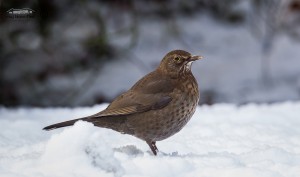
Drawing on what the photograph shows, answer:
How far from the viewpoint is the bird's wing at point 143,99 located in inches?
190

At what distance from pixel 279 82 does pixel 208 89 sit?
75 centimetres

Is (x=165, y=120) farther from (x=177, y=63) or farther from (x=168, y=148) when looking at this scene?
(x=177, y=63)

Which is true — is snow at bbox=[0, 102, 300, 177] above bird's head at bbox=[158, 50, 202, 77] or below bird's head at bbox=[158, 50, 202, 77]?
below

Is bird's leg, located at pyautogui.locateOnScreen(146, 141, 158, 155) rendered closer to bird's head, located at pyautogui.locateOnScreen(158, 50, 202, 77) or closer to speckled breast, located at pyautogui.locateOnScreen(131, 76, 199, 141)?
speckled breast, located at pyautogui.locateOnScreen(131, 76, 199, 141)

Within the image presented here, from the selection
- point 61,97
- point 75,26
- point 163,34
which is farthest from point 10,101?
point 163,34

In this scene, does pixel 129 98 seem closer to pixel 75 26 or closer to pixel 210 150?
pixel 210 150

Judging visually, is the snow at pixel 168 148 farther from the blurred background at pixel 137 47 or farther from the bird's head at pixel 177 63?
the blurred background at pixel 137 47

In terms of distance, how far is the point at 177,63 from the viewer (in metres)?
5.13

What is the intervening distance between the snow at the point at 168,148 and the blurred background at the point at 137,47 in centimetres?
169

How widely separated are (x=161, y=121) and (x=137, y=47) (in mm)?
3911

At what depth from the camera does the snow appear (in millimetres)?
3980

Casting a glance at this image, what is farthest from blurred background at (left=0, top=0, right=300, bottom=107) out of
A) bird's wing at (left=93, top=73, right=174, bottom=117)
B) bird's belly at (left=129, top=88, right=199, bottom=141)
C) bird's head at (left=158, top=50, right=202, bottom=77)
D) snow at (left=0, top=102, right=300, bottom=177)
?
bird's belly at (left=129, top=88, right=199, bottom=141)

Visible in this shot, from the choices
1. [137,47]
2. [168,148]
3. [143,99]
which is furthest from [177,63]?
[137,47]

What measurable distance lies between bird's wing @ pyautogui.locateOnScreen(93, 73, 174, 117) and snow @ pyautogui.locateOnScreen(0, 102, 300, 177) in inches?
7.2
